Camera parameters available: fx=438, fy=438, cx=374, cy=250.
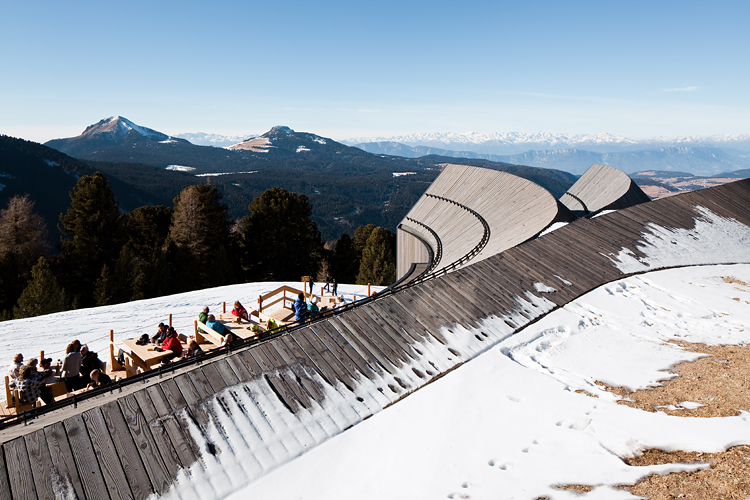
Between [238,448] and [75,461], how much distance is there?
82.3 inches

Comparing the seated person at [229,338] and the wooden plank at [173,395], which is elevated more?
the wooden plank at [173,395]

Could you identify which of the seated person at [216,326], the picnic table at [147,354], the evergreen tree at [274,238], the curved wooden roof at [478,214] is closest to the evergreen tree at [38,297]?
the evergreen tree at [274,238]

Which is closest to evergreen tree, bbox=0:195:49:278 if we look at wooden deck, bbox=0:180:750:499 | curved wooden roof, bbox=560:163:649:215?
wooden deck, bbox=0:180:750:499

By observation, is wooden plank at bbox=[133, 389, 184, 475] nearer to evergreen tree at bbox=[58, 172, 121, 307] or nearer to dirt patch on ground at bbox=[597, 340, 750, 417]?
dirt patch on ground at bbox=[597, 340, 750, 417]

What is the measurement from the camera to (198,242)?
3625 centimetres

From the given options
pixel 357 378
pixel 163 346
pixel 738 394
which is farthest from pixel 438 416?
pixel 163 346

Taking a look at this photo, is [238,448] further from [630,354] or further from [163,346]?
[630,354]

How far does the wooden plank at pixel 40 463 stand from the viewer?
5.44 meters

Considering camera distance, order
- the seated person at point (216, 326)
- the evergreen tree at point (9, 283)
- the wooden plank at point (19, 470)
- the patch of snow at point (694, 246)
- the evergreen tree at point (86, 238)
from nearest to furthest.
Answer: the wooden plank at point (19, 470)
the seated person at point (216, 326)
the patch of snow at point (694, 246)
the evergreen tree at point (9, 283)
the evergreen tree at point (86, 238)

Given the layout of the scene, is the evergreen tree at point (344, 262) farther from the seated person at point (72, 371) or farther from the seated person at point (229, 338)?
the seated person at point (72, 371)

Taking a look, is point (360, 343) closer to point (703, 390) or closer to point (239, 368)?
point (239, 368)

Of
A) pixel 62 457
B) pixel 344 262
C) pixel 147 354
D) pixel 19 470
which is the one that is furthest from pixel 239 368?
pixel 344 262

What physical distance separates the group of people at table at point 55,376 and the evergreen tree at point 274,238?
28.7 m

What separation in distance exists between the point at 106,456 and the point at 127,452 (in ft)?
0.81
